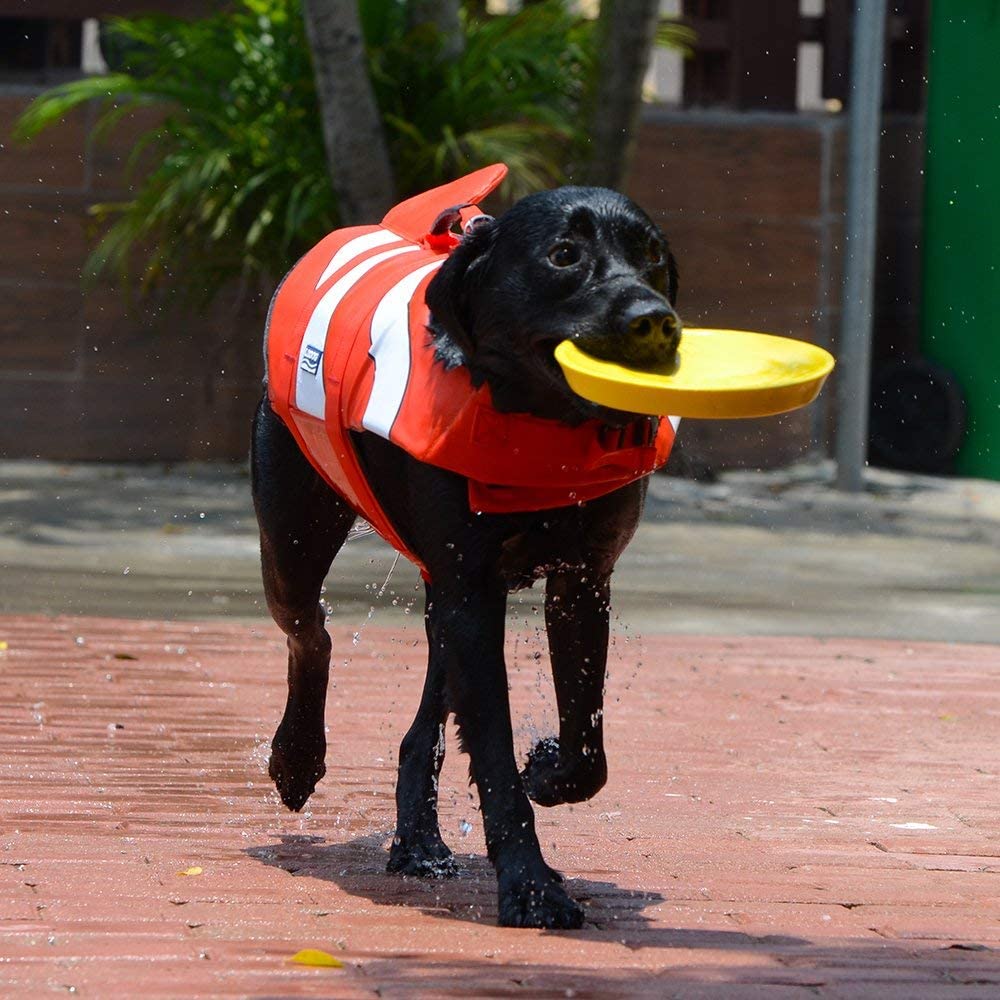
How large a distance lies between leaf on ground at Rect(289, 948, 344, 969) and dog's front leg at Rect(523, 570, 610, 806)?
928 mm

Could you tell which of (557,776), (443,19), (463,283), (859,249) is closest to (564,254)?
(463,283)

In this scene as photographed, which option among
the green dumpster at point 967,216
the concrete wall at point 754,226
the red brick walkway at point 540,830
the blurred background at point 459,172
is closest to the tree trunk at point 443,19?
the blurred background at point 459,172

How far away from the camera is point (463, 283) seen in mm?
3814

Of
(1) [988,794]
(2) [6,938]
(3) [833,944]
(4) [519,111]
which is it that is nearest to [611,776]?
(1) [988,794]

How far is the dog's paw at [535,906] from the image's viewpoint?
3689mm

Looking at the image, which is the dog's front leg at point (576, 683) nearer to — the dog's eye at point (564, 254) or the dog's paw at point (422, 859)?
the dog's paw at point (422, 859)

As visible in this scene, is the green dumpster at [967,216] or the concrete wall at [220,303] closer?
the concrete wall at [220,303]

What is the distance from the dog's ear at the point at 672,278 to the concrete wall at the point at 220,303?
9151mm

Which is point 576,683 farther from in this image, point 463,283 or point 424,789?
point 463,283

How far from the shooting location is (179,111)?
12844 millimetres

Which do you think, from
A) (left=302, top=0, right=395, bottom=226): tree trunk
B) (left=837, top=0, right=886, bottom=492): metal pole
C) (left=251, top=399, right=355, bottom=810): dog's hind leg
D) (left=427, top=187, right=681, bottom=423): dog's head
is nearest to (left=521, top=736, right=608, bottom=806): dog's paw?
(left=251, top=399, right=355, bottom=810): dog's hind leg

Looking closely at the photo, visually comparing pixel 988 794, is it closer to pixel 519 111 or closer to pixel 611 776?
pixel 611 776

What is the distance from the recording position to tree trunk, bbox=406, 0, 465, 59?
12.2 m

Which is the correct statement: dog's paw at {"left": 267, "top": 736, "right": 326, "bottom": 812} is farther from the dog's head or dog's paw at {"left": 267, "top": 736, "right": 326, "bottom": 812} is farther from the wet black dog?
the dog's head
